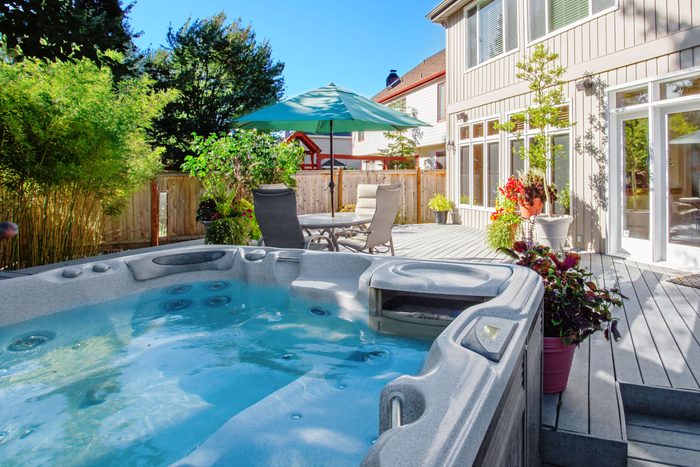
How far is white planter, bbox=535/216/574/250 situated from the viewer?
666 centimetres

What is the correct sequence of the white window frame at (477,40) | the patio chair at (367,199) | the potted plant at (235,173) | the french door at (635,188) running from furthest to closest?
the white window frame at (477,40) < the patio chair at (367,199) < the potted plant at (235,173) < the french door at (635,188)

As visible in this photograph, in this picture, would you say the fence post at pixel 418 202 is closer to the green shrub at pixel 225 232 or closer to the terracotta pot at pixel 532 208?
the terracotta pot at pixel 532 208

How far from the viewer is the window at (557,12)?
6.71 meters

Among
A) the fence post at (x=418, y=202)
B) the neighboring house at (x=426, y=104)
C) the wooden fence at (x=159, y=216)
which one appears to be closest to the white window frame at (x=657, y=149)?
the wooden fence at (x=159, y=216)

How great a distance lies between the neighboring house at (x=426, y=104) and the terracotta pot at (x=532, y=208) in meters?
7.42

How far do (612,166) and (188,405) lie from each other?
5.94 metres

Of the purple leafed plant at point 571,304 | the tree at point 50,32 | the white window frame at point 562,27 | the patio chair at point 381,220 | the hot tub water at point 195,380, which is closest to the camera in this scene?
the hot tub water at point 195,380

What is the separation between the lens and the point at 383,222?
5.62 metres

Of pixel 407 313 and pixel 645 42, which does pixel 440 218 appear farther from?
pixel 407 313

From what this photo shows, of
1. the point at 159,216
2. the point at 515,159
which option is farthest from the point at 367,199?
the point at 159,216

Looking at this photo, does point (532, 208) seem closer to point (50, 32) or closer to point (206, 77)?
point (50, 32)

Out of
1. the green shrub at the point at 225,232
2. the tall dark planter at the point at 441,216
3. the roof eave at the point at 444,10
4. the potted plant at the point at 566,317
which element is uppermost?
the roof eave at the point at 444,10

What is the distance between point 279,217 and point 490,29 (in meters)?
6.26

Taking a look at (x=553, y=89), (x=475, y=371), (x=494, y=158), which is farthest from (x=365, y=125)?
(x=475, y=371)
